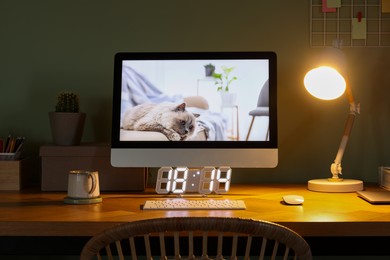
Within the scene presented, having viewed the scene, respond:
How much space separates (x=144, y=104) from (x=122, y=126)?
0.34 ft

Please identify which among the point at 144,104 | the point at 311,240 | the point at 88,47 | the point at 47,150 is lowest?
the point at 311,240

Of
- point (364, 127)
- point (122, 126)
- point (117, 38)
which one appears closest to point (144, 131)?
point (122, 126)

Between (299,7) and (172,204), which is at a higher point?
(299,7)

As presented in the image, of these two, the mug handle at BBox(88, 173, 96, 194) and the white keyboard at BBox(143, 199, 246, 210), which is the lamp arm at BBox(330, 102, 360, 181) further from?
the mug handle at BBox(88, 173, 96, 194)

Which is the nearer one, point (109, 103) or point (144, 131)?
point (144, 131)

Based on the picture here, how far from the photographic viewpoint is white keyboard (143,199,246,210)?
1.82m

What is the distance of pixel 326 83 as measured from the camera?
7.19 feet

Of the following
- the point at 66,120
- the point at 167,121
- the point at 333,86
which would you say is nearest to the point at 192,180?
the point at 167,121

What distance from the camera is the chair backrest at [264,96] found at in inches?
81.7

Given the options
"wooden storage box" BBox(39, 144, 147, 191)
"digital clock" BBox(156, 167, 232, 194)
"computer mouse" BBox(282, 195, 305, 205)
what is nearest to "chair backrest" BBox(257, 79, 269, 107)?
"digital clock" BBox(156, 167, 232, 194)

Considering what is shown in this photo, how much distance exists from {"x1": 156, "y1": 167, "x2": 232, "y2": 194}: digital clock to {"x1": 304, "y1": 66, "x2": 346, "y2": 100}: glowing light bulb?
434 mm

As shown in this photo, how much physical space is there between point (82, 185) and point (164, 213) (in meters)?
0.32

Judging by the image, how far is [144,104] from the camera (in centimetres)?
208

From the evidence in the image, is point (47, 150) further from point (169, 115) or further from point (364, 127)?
point (364, 127)
